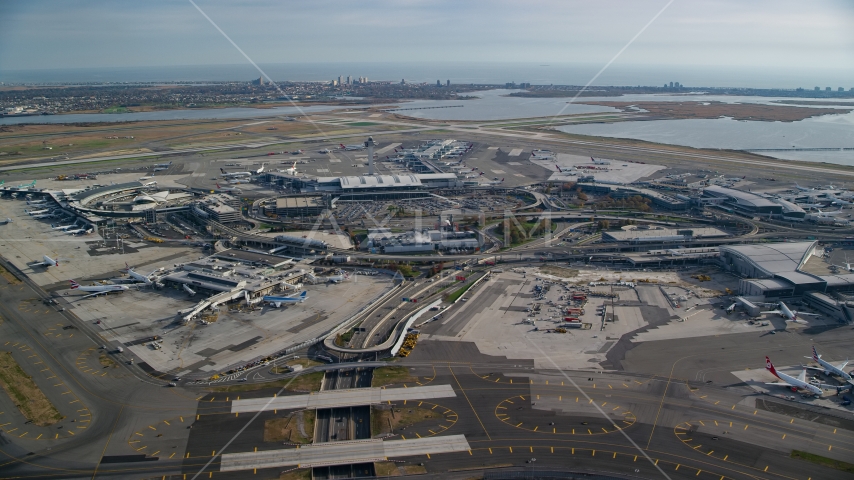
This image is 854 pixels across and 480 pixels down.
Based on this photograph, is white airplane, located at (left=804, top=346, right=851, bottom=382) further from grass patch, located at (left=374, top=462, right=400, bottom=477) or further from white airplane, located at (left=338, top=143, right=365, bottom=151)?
white airplane, located at (left=338, top=143, right=365, bottom=151)

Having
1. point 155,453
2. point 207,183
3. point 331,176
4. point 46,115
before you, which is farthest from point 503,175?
point 46,115

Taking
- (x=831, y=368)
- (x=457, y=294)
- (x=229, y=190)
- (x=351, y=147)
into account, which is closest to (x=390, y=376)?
(x=457, y=294)

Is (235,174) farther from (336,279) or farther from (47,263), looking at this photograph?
(336,279)

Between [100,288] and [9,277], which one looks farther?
[9,277]

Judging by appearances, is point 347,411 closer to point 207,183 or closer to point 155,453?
point 155,453

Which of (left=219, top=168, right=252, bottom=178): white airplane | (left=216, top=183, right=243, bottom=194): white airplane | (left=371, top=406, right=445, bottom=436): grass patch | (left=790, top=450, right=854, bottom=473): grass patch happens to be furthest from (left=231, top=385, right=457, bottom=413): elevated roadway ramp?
(left=219, top=168, right=252, bottom=178): white airplane
